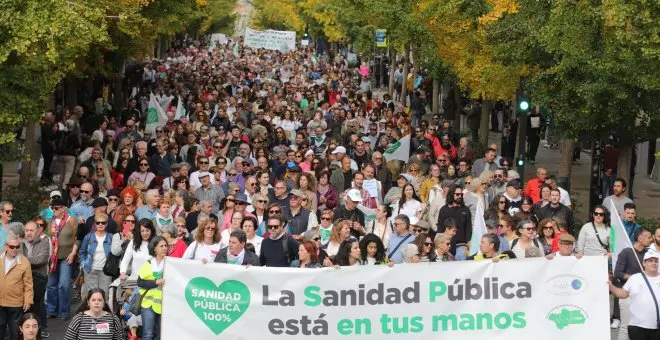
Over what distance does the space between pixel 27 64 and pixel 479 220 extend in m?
6.87

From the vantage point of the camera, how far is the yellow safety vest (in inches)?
528

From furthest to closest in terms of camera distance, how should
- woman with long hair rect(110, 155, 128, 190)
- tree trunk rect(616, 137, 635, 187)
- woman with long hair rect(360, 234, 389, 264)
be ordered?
tree trunk rect(616, 137, 635, 187), woman with long hair rect(110, 155, 128, 190), woman with long hair rect(360, 234, 389, 264)

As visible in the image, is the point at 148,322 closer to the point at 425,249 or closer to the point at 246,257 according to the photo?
the point at 246,257

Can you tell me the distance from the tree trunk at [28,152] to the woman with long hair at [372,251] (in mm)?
11292

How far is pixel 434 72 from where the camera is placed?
1309 inches

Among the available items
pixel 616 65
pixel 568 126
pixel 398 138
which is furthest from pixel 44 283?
pixel 398 138

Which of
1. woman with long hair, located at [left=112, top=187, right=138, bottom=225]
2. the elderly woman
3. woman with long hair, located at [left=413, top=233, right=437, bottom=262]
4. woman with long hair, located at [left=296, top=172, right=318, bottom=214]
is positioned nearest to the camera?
woman with long hair, located at [left=413, top=233, right=437, bottom=262]

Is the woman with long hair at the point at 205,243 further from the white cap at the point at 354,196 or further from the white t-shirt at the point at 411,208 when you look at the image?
the white t-shirt at the point at 411,208

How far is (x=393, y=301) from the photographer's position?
12.4 metres

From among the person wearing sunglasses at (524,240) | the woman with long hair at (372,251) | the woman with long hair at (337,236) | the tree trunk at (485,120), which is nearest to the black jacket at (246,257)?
the woman with long hair at (372,251)

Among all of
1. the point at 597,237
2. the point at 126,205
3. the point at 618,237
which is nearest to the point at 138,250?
the point at 126,205

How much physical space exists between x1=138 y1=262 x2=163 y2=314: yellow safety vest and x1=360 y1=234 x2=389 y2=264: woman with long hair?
2.00 m

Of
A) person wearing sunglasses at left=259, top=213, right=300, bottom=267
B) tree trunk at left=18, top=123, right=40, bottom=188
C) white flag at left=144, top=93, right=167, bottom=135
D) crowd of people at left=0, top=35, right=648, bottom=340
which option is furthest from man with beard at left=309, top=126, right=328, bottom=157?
person wearing sunglasses at left=259, top=213, right=300, bottom=267

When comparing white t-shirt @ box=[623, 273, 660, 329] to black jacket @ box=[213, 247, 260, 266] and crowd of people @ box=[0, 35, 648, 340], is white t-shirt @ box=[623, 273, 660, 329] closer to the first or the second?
crowd of people @ box=[0, 35, 648, 340]
